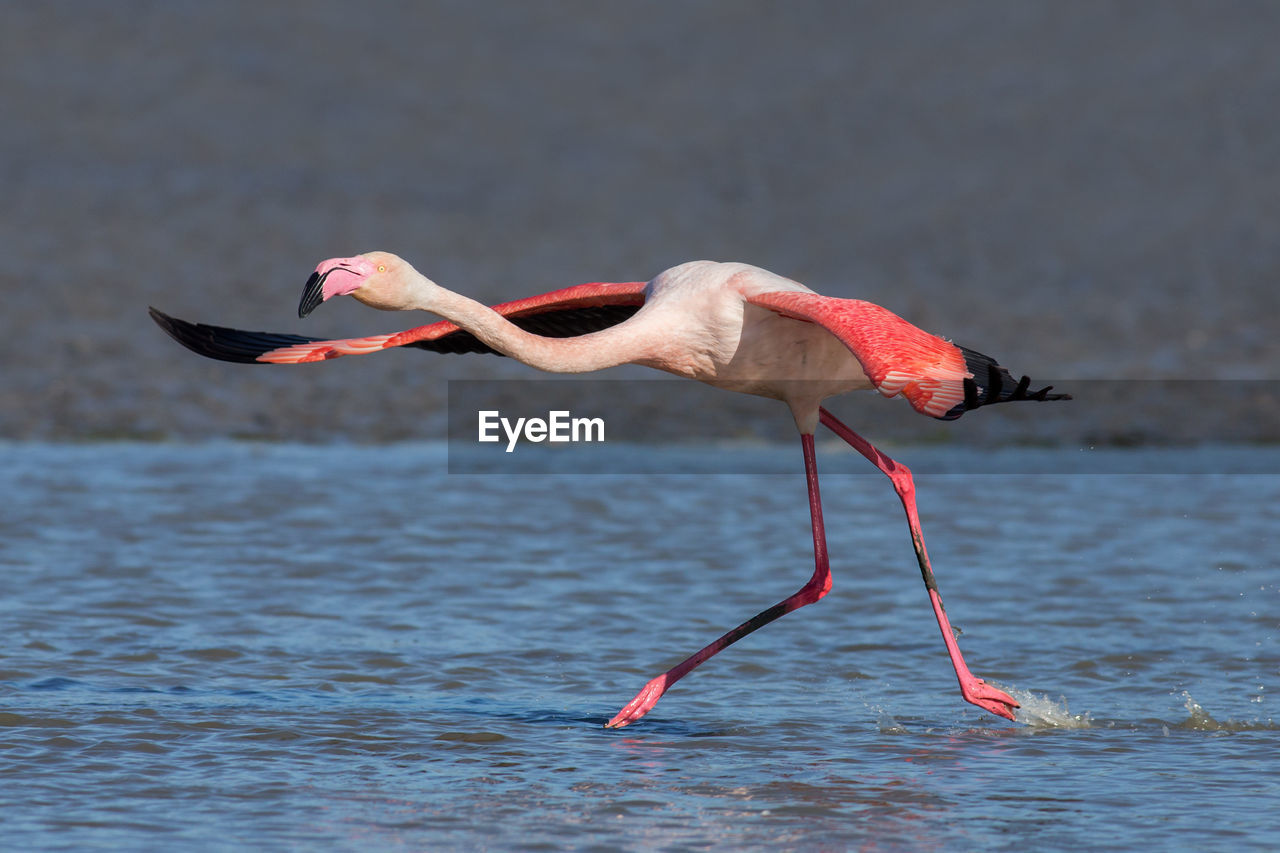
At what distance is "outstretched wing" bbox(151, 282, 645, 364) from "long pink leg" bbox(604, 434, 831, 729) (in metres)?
1.30

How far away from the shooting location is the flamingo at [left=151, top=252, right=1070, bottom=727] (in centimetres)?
756

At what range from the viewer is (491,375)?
2014 cm

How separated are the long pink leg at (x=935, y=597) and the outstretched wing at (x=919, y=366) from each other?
58.8 inches

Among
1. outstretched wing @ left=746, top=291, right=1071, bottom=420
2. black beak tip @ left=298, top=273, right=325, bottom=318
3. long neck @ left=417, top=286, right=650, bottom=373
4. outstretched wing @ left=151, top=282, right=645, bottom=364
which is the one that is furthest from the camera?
outstretched wing @ left=151, top=282, right=645, bottom=364

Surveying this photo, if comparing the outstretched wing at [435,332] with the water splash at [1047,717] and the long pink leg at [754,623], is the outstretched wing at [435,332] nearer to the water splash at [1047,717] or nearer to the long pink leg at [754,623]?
the long pink leg at [754,623]

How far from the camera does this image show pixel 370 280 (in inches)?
296

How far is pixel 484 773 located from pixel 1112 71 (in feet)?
81.6

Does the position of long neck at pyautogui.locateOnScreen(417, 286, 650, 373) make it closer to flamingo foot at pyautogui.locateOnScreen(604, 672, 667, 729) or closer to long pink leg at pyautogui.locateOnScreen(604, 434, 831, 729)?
long pink leg at pyautogui.locateOnScreen(604, 434, 831, 729)

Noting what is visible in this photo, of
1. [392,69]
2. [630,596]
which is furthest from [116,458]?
[392,69]

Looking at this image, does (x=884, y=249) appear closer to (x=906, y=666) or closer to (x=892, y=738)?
(x=906, y=666)

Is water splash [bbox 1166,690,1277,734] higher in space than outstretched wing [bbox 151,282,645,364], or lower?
lower

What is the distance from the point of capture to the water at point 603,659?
24.5ft

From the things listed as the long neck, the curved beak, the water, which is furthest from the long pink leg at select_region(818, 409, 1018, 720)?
the curved beak

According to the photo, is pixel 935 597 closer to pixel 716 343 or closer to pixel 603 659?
pixel 716 343
